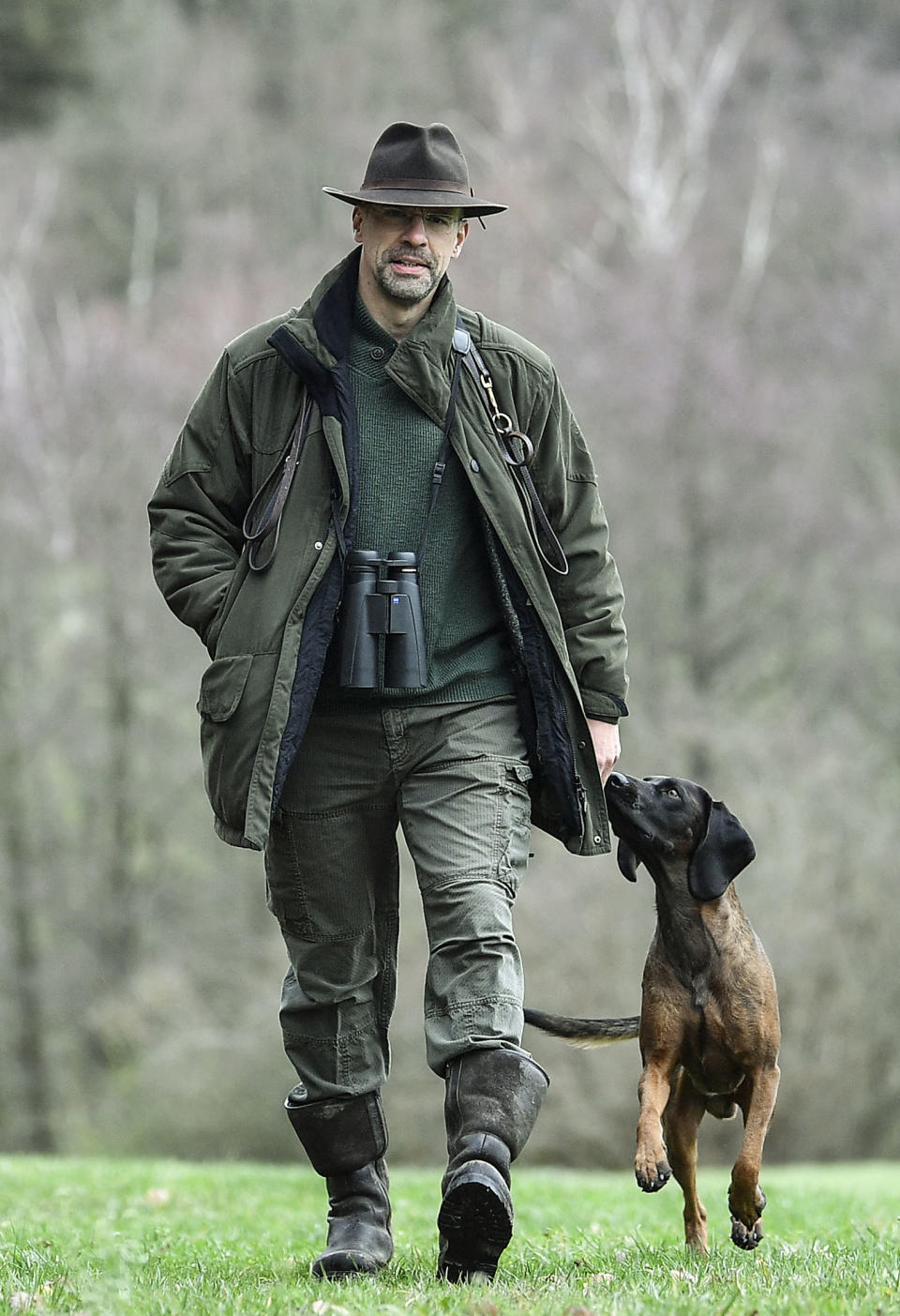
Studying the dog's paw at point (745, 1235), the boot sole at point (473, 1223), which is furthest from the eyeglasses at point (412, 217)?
the dog's paw at point (745, 1235)

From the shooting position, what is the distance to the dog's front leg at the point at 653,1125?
4.83 metres

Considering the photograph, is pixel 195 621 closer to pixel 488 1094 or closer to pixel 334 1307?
pixel 488 1094

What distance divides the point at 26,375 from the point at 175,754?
6.22 m

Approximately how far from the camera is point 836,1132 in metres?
19.1

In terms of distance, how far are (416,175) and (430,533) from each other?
98 cm

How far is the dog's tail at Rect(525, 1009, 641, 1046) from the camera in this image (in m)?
5.79

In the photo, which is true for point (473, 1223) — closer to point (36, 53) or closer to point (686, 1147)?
point (686, 1147)

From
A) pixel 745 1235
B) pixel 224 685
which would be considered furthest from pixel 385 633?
pixel 745 1235

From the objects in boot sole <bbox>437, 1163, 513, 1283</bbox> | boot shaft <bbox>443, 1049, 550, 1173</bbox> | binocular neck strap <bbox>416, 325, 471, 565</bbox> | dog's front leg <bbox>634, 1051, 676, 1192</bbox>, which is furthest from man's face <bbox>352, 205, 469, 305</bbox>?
boot sole <bbox>437, 1163, 513, 1283</bbox>

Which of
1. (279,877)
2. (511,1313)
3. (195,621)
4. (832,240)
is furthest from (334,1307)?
(832,240)

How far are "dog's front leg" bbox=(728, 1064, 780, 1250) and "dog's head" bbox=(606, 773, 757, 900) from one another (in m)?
0.57

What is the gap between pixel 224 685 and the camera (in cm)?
493

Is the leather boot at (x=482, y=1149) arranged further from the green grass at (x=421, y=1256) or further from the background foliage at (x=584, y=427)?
the background foliage at (x=584, y=427)

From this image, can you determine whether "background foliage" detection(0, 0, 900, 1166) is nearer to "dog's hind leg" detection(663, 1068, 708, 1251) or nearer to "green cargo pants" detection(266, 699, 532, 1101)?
"dog's hind leg" detection(663, 1068, 708, 1251)
